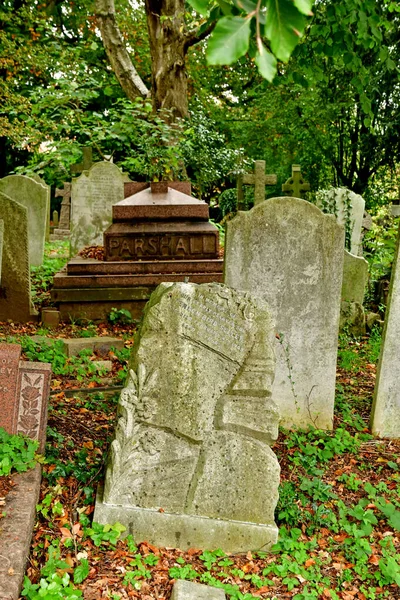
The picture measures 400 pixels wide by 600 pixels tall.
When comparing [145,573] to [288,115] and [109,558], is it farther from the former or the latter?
[288,115]

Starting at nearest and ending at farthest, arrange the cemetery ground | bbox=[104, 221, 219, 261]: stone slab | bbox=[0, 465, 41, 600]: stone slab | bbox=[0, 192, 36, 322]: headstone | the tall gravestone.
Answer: bbox=[0, 465, 41, 600]: stone slab → the cemetery ground → bbox=[0, 192, 36, 322]: headstone → bbox=[104, 221, 219, 261]: stone slab → the tall gravestone

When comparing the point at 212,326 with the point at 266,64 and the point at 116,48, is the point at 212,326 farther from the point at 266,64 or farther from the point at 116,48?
the point at 116,48

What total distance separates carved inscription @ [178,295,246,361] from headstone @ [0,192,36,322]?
437 centimetres

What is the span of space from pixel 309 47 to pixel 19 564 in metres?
5.60

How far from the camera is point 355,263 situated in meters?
8.04

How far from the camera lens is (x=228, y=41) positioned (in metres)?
1.56

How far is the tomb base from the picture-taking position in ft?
11.6

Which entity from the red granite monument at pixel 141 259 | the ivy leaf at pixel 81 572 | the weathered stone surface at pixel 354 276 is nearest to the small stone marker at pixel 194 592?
the ivy leaf at pixel 81 572

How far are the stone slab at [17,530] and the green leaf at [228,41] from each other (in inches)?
91.6

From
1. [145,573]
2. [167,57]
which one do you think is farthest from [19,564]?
[167,57]

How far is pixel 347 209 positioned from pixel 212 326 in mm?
6848

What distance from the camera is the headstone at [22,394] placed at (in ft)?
12.3

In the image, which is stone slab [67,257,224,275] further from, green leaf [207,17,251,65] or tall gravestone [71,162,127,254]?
green leaf [207,17,251,65]

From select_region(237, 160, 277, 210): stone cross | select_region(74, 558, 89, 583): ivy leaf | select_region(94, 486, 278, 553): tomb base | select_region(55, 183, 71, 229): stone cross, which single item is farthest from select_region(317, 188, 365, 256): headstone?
select_region(55, 183, 71, 229): stone cross
